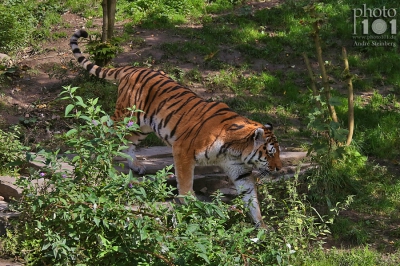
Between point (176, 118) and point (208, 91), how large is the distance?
2711 mm

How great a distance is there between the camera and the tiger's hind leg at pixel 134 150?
691cm

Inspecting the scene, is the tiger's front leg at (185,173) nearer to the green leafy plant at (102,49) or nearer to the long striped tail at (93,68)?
the long striped tail at (93,68)

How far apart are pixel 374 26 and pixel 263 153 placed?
5416 millimetres

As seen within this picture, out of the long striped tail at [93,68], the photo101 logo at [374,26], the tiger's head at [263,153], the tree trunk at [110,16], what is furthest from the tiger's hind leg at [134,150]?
the photo101 logo at [374,26]

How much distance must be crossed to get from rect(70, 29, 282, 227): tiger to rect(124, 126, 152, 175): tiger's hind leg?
0.4 inches

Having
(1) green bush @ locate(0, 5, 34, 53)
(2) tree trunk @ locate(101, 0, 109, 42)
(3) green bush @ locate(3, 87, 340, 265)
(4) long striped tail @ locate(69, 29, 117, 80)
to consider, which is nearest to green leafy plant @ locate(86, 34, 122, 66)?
(2) tree trunk @ locate(101, 0, 109, 42)

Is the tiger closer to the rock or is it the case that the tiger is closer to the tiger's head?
the tiger's head

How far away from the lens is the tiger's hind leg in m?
6.91

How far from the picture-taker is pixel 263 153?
6.19m

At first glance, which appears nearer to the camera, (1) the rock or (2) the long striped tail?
(1) the rock

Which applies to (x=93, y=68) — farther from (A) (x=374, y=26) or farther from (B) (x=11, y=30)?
(A) (x=374, y=26)

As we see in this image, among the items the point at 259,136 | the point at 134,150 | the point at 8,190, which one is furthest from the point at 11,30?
the point at 259,136

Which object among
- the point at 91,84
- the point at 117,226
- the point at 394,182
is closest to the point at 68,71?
the point at 91,84

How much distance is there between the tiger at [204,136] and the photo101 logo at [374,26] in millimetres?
4757
